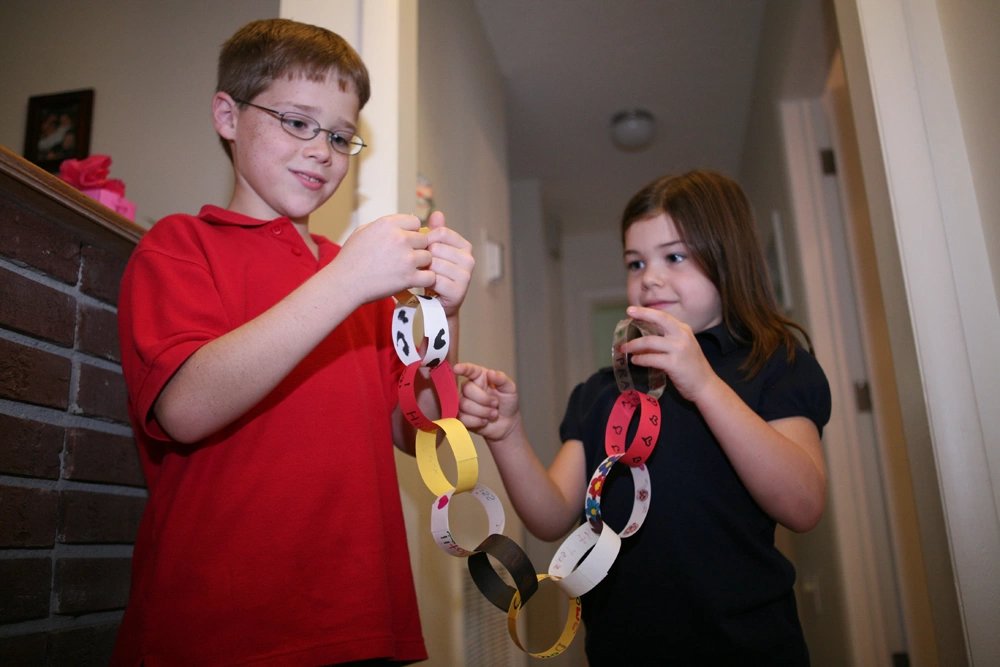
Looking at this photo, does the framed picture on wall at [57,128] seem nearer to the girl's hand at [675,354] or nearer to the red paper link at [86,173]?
the red paper link at [86,173]

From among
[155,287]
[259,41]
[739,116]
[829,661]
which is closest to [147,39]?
[259,41]

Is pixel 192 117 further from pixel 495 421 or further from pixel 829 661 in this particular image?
pixel 829 661

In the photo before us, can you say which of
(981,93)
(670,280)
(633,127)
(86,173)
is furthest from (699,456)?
(633,127)

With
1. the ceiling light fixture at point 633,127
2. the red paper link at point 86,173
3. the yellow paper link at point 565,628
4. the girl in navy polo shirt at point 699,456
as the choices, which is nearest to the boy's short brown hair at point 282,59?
the girl in navy polo shirt at point 699,456

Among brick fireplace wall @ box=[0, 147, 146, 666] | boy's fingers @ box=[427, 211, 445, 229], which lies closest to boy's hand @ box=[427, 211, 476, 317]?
boy's fingers @ box=[427, 211, 445, 229]

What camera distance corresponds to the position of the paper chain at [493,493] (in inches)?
37.7

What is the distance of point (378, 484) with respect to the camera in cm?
100

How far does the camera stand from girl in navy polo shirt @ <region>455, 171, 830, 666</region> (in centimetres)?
106

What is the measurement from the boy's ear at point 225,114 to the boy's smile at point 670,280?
0.72 meters

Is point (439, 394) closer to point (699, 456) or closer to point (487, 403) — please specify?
point (487, 403)

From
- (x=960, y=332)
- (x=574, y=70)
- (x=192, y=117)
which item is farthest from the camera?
(x=574, y=70)

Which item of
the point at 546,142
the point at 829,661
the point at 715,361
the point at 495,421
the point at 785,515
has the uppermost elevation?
the point at 546,142

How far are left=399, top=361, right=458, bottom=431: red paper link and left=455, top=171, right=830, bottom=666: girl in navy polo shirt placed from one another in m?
0.06

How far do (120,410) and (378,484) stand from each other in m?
0.57
